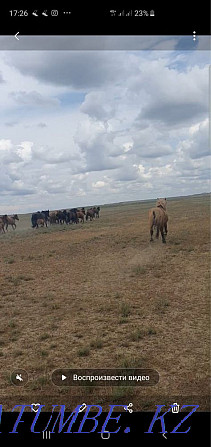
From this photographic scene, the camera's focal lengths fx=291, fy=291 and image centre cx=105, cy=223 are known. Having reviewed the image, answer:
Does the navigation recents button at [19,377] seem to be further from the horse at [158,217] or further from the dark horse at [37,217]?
the dark horse at [37,217]

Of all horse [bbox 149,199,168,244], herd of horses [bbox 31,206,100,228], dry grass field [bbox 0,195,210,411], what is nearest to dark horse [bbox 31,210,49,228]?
herd of horses [bbox 31,206,100,228]

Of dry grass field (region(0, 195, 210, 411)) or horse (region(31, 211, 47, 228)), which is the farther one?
horse (region(31, 211, 47, 228))

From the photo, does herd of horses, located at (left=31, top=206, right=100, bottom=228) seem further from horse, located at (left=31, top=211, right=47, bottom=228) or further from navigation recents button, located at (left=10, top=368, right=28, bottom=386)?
navigation recents button, located at (left=10, top=368, right=28, bottom=386)

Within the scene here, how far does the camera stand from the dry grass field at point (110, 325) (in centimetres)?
284

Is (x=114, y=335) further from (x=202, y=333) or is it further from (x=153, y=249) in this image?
(x=153, y=249)

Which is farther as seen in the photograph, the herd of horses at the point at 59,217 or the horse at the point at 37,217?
the herd of horses at the point at 59,217

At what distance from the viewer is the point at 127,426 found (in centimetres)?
194

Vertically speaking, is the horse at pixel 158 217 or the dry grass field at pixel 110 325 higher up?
the horse at pixel 158 217

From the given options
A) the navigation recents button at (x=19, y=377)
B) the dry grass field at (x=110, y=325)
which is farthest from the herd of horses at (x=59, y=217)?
the navigation recents button at (x=19, y=377)

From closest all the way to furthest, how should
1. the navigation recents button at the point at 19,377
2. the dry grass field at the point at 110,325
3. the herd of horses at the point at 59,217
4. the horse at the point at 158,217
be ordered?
the navigation recents button at the point at 19,377 < the dry grass field at the point at 110,325 < the horse at the point at 158,217 < the herd of horses at the point at 59,217

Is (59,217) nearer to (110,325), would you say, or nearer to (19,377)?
(110,325)

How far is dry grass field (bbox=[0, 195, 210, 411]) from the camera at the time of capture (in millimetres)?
2838

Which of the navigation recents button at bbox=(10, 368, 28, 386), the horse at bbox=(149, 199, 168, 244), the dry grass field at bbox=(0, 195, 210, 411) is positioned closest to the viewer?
the navigation recents button at bbox=(10, 368, 28, 386)
